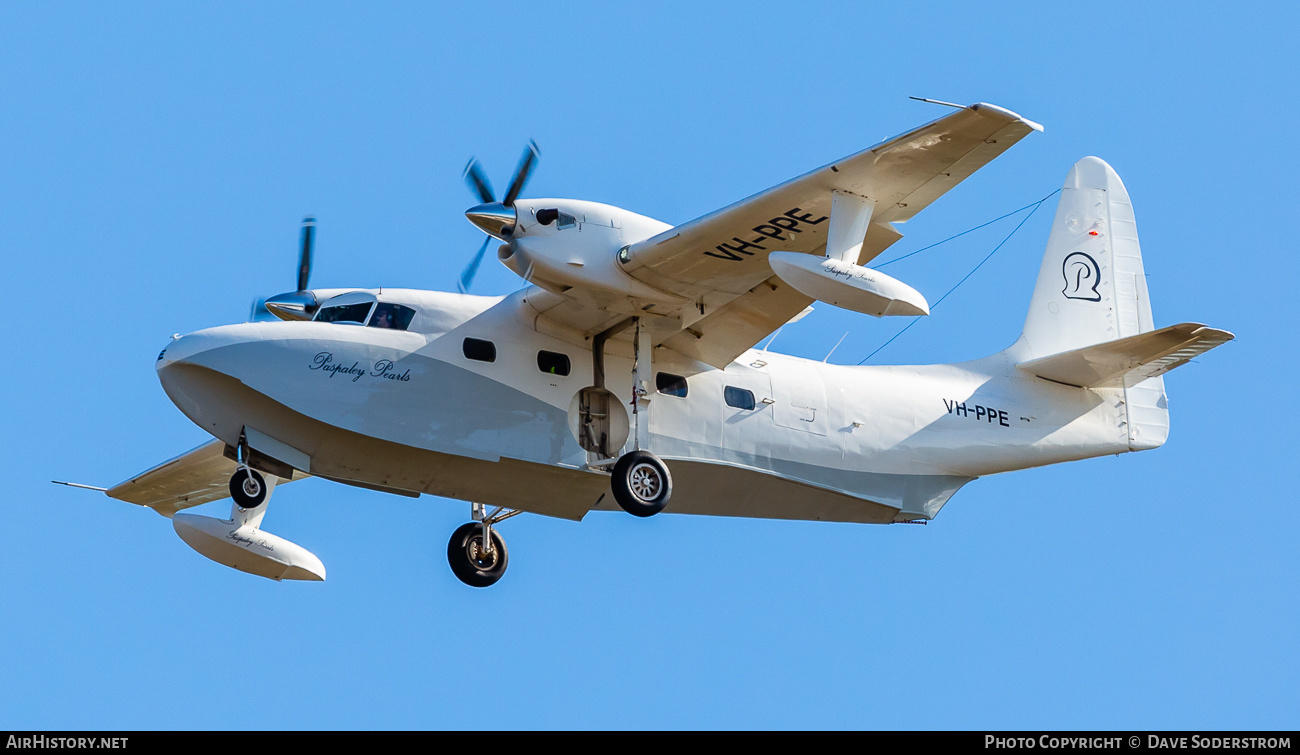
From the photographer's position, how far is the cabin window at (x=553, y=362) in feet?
50.8

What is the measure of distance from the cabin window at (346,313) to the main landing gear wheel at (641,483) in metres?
3.03

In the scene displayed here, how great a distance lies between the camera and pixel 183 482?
61.7 feet

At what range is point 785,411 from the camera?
1641 cm

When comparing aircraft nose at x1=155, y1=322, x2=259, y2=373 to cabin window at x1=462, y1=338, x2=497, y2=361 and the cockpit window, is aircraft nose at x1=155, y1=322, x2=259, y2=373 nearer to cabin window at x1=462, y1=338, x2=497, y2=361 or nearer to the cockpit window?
the cockpit window

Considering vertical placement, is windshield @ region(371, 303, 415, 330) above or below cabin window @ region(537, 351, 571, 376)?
above

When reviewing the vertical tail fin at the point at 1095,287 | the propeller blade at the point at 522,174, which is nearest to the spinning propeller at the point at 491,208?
the propeller blade at the point at 522,174

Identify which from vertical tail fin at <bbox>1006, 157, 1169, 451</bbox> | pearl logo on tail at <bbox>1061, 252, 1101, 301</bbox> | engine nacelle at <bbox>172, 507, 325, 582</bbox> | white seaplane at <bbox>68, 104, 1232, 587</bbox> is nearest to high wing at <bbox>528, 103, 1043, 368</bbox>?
white seaplane at <bbox>68, 104, 1232, 587</bbox>

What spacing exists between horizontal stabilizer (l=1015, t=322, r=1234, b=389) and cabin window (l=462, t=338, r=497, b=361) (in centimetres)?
672

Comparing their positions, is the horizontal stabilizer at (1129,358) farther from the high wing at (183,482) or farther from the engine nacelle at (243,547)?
the high wing at (183,482)

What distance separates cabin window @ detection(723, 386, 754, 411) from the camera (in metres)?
16.2

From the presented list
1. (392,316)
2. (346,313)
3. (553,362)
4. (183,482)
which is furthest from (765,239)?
(183,482)

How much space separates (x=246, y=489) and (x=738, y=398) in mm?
5299
